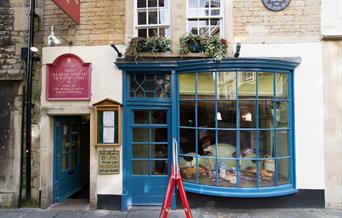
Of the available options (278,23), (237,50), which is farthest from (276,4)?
(237,50)

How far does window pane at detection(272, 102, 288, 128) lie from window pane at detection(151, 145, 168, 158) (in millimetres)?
2628

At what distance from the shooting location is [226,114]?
614cm

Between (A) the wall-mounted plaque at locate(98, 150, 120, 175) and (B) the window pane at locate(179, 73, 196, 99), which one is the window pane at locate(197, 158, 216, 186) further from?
(A) the wall-mounted plaque at locate(98, 150, 120, 175)

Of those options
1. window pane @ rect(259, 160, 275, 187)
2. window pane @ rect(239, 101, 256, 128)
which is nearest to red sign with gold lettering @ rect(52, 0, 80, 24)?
window pane @ rect(239, 101, 256, 128)

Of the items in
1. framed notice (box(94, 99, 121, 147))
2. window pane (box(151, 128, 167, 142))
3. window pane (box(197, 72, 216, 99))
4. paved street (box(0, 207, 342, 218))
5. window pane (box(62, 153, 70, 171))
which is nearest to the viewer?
paved street (box(0, 207, 342, 218))

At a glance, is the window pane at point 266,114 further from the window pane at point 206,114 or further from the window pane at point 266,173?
the window pane at point 206,114

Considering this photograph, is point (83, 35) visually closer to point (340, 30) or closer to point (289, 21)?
point (289, 21)

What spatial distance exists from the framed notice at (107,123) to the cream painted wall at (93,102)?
6.3 inches

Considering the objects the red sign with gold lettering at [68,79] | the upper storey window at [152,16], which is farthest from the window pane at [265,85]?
the red sign with gold lettering at [68,79]

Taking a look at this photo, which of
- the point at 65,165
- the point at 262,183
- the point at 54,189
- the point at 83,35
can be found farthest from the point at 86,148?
the point at 262,183

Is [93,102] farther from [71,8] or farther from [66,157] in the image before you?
[71,8]

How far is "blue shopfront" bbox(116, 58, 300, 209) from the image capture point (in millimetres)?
6102

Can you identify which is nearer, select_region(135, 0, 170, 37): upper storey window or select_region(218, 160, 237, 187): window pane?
select_region(218, 160, 237, 187): window pane

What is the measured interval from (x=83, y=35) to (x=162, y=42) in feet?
6.27
